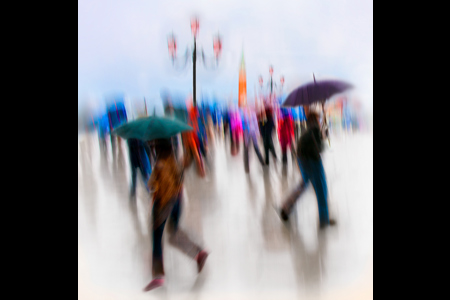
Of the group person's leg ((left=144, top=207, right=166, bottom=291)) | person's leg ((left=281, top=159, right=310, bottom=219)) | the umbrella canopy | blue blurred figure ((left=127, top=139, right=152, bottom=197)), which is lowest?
person's leg ((left=144, top=207, right=166, bottom=291))

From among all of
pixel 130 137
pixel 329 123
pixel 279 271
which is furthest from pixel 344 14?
pixel 279 271

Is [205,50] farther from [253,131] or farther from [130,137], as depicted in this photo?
[130,137]

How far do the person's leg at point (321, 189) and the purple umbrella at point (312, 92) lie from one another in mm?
512

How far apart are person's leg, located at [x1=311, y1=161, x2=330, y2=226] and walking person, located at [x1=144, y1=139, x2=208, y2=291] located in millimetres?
982

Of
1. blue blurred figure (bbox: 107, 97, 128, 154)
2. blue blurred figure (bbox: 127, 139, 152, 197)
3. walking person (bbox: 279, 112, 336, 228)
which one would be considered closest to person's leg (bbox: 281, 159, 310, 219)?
walking person (bbox: 279, 112, 336, 228)

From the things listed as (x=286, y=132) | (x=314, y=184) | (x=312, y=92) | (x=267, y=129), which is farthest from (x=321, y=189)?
(x=312, y=92)

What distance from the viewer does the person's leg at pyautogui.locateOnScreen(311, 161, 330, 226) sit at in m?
2.22

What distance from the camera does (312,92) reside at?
2219 mm

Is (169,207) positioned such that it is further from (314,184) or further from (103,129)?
(314,184)

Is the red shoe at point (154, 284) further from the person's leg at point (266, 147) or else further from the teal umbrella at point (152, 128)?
the person's leg at point (266, 147)

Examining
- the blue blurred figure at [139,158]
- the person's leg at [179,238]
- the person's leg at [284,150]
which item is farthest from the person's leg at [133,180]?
the person's leg at [284,150]

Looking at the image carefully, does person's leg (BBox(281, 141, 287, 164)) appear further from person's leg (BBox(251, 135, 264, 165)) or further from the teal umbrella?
the teal umbrella

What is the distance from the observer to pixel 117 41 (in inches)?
87.4

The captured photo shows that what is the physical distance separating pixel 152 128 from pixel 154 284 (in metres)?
1.23
